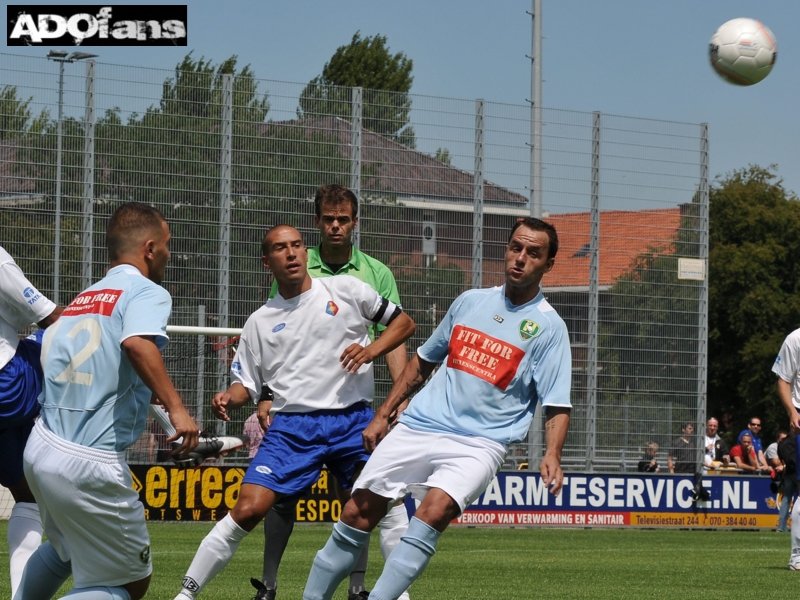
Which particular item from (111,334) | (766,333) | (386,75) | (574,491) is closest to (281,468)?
(111,334)

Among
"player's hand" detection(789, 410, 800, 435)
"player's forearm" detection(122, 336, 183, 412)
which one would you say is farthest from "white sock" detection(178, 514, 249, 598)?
"player's hand" detection(789, 410, 800, 435)

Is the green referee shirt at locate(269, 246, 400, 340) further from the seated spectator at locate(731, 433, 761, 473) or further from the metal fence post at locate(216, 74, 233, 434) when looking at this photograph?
the seated spectator at locate(731, 433, 761, 473)

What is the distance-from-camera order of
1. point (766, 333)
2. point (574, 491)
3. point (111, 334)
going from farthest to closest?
point (766, 333)
point (574, 491)
point (111, 334)

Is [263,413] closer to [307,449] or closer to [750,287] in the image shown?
[307,449]

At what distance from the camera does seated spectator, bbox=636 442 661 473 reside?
20562 millimetres

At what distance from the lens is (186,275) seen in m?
18.1

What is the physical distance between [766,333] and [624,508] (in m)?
32.1

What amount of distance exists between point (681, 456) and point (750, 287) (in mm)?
31984

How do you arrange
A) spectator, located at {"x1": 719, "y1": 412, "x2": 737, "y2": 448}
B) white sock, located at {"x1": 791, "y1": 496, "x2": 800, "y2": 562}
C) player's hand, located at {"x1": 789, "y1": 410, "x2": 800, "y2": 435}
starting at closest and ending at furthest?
player's hand, located at {"x1": 789, "y1": 410, "x2": 800, "y2": 435} < white sock, located at {"x1": 791, "y1": 496, "x2": 800, "y2": 562} < spectator, located at {"x1": 719, "y1": 412, "x2": 737, "y2": 448}

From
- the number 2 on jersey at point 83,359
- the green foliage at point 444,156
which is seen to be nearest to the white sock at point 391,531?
the number 2 on jersey at point 83,359

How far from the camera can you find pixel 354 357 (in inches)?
284

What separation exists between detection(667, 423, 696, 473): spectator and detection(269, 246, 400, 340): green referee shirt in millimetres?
13479

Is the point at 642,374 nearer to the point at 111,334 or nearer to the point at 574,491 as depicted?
the point at 574,491

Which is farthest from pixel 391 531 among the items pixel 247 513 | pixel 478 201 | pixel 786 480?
pixel 786 480
